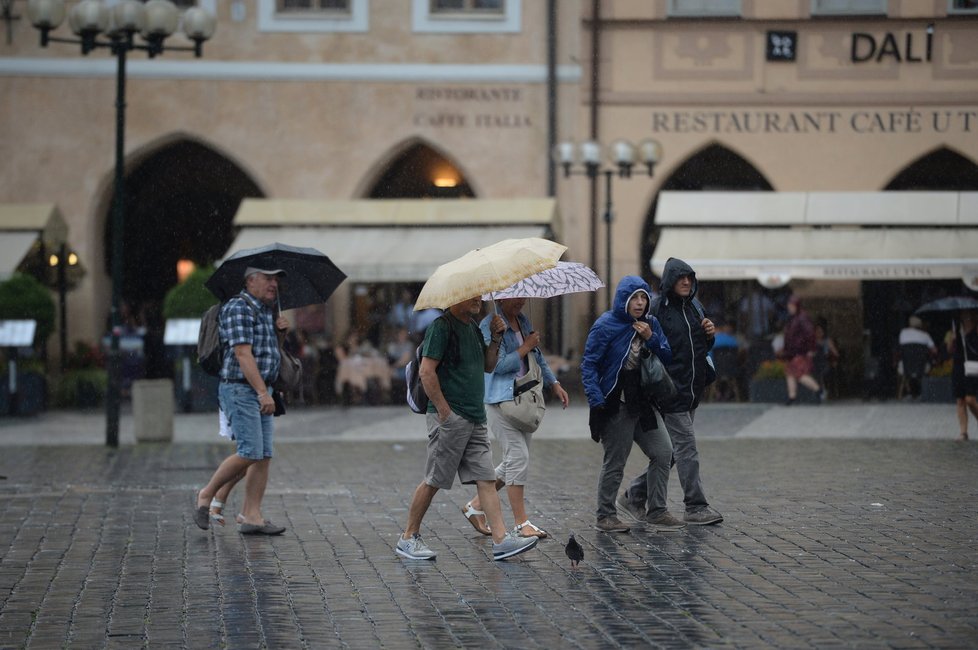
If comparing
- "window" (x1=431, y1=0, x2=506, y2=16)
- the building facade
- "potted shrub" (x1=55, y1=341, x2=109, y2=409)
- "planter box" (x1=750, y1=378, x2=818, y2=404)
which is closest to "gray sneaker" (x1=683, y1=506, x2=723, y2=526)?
"planter box" (x1=750, y1=378, x2=818, y2=404)

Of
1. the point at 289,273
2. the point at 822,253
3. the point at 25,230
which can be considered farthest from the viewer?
the point at 25,230

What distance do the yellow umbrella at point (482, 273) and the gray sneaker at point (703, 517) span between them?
91.5 inches

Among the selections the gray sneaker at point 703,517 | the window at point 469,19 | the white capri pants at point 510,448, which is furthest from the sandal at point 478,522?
the window at point 469,19

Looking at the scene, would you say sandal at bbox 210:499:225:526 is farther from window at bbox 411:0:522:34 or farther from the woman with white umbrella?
window at bbox 411:0:522:34

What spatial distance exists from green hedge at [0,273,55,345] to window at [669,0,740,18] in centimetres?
1077

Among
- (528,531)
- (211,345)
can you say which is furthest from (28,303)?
(528,531)

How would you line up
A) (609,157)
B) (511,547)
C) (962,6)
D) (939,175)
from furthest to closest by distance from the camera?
(939,175) < (962,6) < (609,157) < (511,547)

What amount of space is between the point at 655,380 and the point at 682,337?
625 mm

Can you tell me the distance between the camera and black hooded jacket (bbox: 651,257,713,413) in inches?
427

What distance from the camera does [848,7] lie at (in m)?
25.6

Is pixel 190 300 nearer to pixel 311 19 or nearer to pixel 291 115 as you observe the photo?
pixel 291 115

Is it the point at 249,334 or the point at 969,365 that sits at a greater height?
the point at 249,334

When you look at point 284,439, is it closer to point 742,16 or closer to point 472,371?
point 472,371

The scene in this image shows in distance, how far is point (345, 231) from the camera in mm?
24922
